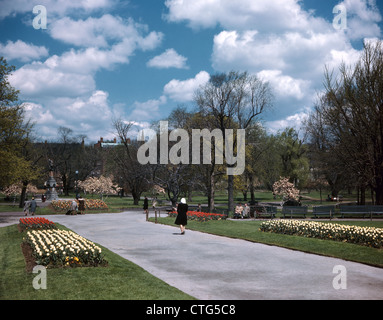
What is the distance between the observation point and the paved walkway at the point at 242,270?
7.80 m

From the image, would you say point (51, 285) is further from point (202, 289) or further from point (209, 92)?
point (209, 92)

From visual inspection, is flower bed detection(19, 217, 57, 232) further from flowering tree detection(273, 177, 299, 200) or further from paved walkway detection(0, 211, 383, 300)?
flowering tree detection(273, 177, 299, 200)

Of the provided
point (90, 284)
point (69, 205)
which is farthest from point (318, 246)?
point (69, 205)

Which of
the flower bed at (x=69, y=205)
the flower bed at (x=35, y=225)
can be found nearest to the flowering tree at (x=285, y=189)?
the flower bed at (x=69, y=205)

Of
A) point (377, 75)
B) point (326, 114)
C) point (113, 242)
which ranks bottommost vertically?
point (113, 242)

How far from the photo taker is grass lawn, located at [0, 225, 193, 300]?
23.7ft

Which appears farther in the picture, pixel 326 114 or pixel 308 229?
pixel 326 114

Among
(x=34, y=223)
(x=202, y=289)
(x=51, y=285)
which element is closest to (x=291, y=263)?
(x=202, y=289)

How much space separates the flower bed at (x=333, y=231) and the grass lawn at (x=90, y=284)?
8.55 m

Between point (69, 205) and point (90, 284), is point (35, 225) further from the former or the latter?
point (69, 205)

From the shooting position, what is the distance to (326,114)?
34281 millimetres

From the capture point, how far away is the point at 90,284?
805cm

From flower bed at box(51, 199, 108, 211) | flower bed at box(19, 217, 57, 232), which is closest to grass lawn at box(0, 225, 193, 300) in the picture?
flower bed at box(19, 217, 57, 232)
